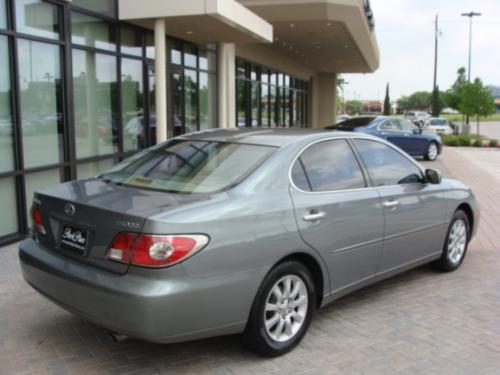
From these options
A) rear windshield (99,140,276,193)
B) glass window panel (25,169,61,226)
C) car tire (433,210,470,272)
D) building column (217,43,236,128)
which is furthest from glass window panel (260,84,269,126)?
rear windshield (99,140,276,193)

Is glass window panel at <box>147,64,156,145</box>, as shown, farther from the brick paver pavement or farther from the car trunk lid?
the car trunk lid

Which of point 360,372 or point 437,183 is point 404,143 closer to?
point 437,183

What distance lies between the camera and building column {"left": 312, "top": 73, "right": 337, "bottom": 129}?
3127 cm

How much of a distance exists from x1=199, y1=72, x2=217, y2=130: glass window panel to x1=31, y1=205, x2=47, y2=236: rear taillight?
953 centimetres

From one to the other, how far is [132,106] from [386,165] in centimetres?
646

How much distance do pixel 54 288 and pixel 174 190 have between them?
3.36 feet

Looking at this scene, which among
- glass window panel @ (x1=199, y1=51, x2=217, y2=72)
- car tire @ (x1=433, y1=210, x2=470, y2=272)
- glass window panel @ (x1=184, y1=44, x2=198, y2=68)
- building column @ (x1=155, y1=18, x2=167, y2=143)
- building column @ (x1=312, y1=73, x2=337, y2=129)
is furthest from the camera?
building column @ (x1=312, y1=73, x2=337, y2=129)

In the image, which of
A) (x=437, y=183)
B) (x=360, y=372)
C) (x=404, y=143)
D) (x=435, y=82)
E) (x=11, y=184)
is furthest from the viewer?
(x=435, y=82)

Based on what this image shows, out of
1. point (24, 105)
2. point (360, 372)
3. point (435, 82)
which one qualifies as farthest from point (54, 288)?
point (435, 82)

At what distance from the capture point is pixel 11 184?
709 cm

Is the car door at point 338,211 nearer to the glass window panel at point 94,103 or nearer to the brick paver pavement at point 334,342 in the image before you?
the brick paver pavement at point 334,342

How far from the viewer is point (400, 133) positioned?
1811cm

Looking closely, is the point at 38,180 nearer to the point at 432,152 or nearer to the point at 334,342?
the point at 334,342

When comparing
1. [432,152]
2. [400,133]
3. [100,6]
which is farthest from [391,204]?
[432,152]
